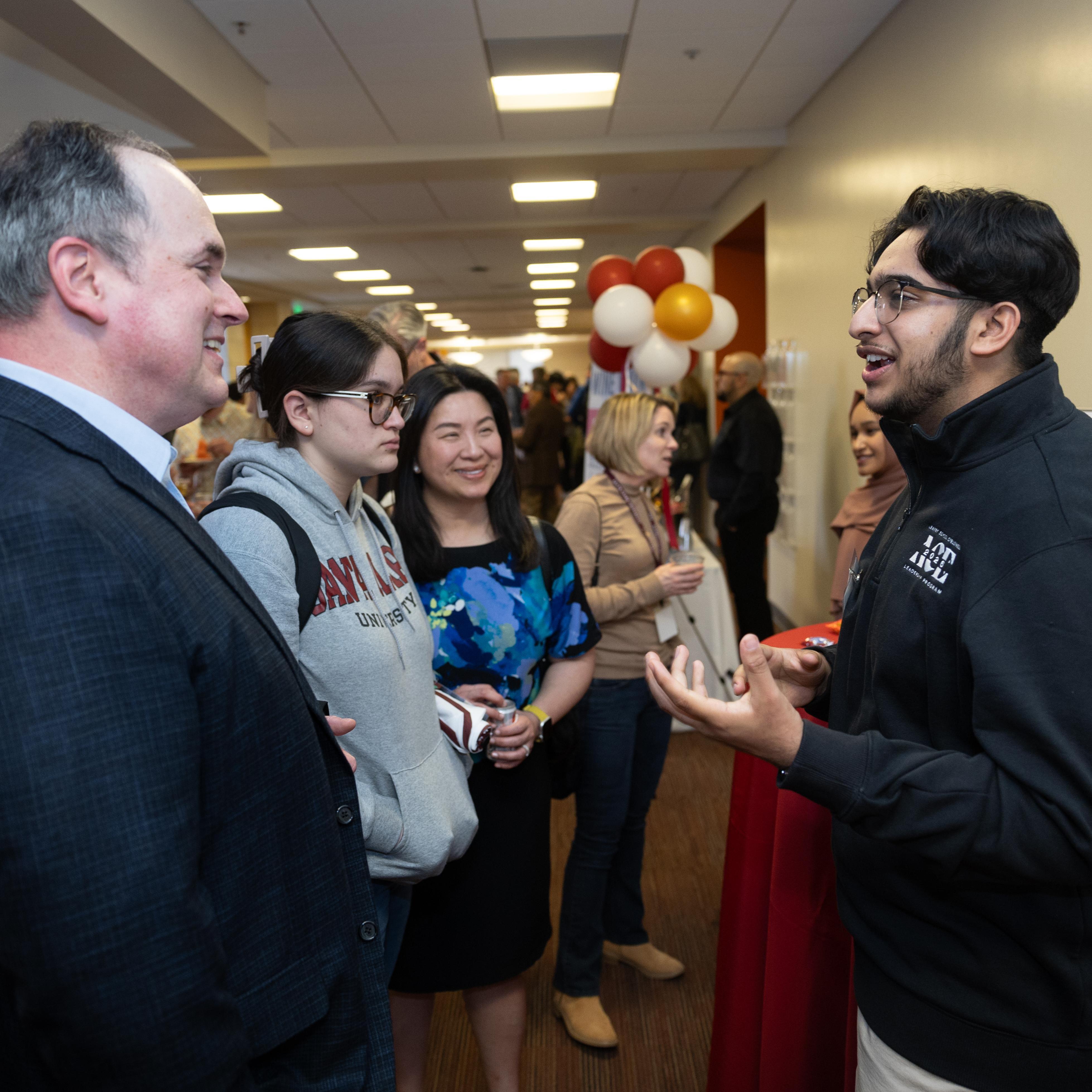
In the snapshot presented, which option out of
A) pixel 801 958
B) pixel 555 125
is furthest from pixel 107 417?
pixel 555 125

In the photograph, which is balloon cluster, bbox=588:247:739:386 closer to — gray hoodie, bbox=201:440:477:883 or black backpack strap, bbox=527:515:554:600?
black backpack strap, bbox=527:515:554:600

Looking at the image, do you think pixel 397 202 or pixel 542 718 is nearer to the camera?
pixel 542 718

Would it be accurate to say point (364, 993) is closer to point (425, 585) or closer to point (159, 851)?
point (159, 851)

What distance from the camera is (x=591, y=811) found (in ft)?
7.14

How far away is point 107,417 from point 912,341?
94 cm

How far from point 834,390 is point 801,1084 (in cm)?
387

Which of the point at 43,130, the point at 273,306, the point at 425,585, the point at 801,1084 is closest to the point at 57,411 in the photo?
the point at 43,130

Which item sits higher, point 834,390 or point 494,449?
point 834,390

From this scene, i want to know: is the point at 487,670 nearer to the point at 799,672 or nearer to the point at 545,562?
the point at 545,562

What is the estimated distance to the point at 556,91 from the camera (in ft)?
15.8

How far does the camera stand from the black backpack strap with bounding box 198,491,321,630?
3.98 ft

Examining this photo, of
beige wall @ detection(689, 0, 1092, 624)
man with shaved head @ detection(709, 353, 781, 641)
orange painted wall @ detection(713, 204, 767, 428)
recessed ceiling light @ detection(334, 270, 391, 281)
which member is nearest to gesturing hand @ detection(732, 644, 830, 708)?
beige wall @ detection(689, 0, 1092, 624)

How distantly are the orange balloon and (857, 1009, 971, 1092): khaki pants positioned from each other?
424 cm

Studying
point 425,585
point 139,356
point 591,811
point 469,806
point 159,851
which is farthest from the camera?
point 591,811
